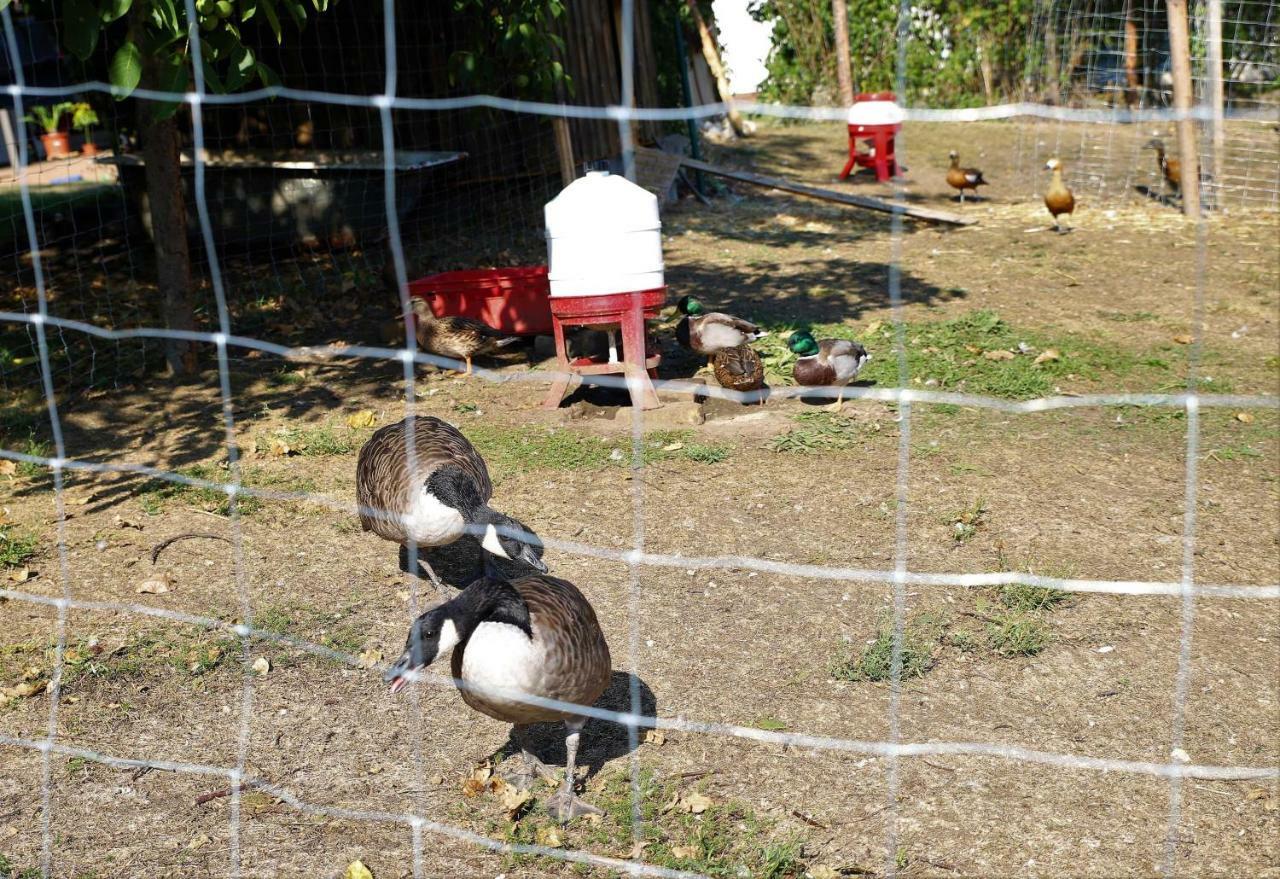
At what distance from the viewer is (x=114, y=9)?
4.36 meters

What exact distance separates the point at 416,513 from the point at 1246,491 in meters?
3.90

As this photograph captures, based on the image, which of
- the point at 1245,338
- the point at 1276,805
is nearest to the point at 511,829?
the point at 1276,805

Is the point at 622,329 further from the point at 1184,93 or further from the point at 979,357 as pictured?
the point at 1184,93

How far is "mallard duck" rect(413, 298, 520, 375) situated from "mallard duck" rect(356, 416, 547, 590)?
256 cm

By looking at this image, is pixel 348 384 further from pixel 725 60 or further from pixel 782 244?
pixel 725 60

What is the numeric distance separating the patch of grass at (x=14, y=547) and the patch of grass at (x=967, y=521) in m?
4.01

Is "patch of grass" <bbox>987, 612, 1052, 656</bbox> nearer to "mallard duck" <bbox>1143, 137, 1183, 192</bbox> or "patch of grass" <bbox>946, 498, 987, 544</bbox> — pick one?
"patch of grass" <bbox>946, 498, 987, 544</bbox>

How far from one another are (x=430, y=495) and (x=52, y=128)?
17.3 meters

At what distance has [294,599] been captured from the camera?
4801 millimetres

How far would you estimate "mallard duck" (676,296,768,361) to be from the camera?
7.12 meters

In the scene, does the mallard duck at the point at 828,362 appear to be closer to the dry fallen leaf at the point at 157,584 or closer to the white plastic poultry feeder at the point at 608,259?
the white plastic poultry feeder at the point at 608,259

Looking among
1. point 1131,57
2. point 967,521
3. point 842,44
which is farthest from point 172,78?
point 1131,57

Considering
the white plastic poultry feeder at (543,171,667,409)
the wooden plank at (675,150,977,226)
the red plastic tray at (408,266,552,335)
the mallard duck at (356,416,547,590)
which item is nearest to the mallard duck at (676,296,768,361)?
the white plastic poultry feeder at (543,171,667,409)

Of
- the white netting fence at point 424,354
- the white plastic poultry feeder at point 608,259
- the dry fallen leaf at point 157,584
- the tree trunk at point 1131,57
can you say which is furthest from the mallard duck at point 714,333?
the tree trunk at point 1131,57
